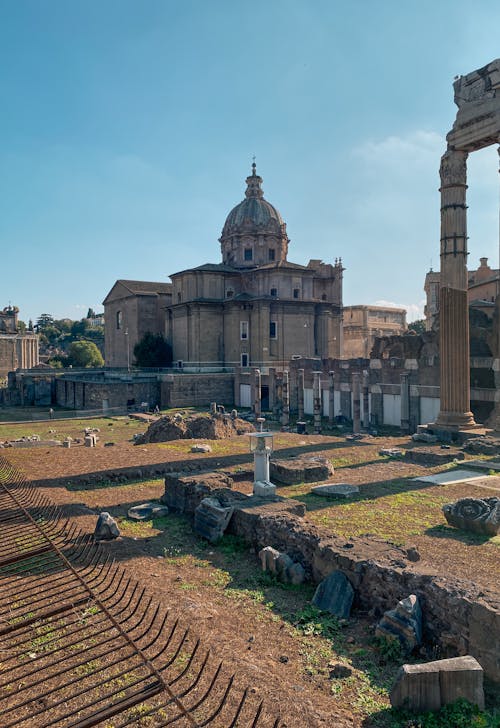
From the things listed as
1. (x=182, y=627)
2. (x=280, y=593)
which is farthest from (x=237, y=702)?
(x=280, y=593)

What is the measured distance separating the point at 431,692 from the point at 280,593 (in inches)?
116

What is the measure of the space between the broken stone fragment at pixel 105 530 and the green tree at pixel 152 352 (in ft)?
150

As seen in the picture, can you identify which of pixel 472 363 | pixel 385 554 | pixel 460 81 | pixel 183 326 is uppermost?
pixel 460 81

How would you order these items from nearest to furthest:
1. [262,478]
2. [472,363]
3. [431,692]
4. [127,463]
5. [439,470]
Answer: [431,692] → [262,478] → [439,470] → [127,463] → [472,363]

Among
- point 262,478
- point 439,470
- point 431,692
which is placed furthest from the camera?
point 439,470

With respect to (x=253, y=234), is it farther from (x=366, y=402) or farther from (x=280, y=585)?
(x=280, y=585)

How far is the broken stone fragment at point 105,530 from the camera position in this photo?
9492 mm

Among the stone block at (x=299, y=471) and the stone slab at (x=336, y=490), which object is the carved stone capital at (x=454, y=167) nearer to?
the stone block at (x=299, y=471)

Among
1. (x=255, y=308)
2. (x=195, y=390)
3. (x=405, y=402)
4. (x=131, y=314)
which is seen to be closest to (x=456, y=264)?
(x=405, y=402)

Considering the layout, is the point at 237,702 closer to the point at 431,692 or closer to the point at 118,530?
the point at 431,692

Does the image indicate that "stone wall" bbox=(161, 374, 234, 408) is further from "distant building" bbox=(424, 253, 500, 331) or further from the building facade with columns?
"distant building" bbox=(424, 253, 500, 331)

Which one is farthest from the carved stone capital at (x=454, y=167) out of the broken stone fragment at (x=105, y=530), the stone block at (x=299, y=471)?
the broken stone fragment at (x=105, y=530)

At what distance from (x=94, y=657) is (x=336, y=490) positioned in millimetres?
7920

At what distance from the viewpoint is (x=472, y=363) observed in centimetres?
2639
